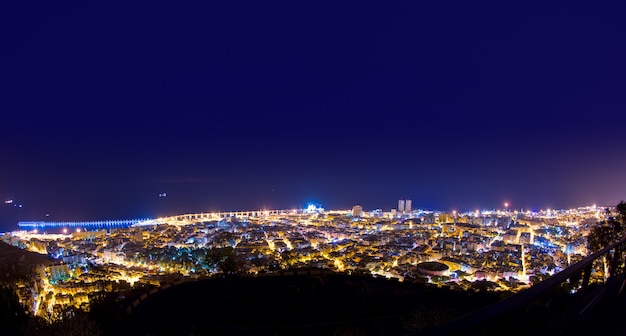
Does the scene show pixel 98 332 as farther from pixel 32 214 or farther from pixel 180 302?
pixel 32 214

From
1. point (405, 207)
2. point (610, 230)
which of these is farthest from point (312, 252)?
point (405, 207)

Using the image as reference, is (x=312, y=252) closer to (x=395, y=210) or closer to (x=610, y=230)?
(x=610, y=230)

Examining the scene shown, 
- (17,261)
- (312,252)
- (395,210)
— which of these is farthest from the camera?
(395,210)

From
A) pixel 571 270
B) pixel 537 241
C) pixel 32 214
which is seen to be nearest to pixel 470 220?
pixel 537 241

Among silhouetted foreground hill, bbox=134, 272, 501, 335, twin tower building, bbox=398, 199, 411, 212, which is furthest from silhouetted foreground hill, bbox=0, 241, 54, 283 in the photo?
twin tower building, bbox=398, 199, 411, 212

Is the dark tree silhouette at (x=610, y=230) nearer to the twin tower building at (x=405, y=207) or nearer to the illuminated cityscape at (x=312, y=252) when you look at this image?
the illuminated cityscape at (x=312, y=252)

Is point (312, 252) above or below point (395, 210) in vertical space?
below
